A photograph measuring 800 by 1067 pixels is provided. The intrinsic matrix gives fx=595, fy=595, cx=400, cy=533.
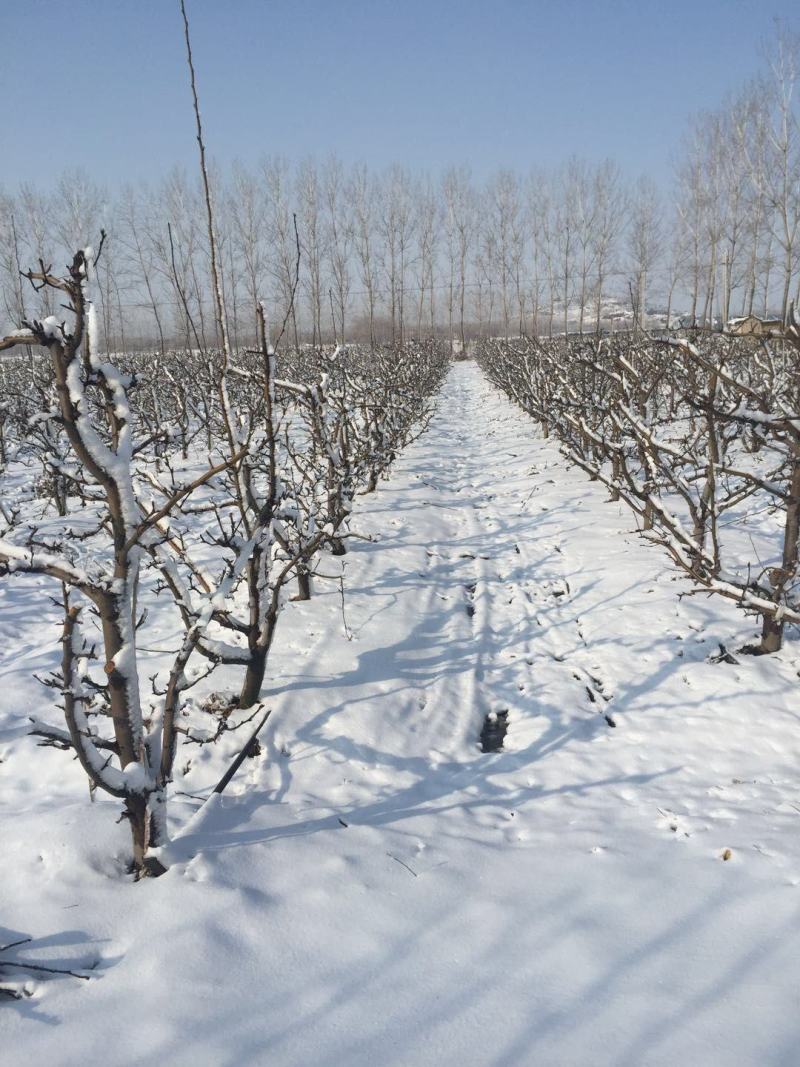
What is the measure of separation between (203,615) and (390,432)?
7408 mm

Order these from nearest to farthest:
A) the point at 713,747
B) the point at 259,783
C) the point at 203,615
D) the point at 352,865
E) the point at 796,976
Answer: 1. the point at 796,976
2. the point at 203,615
3. the point at 352,865
4. the point at 259,783
5. the point at 713,747

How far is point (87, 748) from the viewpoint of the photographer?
191cm

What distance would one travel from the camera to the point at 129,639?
1890mm

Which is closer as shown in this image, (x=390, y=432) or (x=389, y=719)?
(x=389, y=719)

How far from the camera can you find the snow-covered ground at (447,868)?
160cm

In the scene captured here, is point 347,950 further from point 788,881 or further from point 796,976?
point 788,881

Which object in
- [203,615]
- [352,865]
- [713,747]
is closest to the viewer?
[203,615]

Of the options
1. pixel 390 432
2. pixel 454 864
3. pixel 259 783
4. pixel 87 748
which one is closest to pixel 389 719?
pixel 259 783

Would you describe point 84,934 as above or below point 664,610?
above

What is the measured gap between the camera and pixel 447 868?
2.28 metres

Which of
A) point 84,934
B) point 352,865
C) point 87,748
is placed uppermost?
point 87,748

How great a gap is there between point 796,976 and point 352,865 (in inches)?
55.9

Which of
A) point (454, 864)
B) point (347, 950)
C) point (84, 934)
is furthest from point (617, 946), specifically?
point (84, 934)

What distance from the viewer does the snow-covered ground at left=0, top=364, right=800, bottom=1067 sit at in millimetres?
1596
